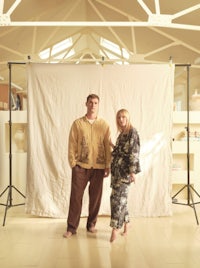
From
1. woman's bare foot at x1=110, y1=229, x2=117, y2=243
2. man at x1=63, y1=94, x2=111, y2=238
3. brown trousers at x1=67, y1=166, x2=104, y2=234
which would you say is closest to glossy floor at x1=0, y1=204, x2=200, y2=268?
woman's bare foot at x1=110, y1=229, x2=117, y2=243

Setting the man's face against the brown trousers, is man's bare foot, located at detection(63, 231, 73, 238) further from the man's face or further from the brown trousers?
the man's face

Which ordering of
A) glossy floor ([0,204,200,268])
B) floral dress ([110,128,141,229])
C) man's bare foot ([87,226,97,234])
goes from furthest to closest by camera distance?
man's bare foot ([87,226,97,234]) → floral dress ([110,128,141,229]) → glossy floor ([0,204,200,268])

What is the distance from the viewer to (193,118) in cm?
471

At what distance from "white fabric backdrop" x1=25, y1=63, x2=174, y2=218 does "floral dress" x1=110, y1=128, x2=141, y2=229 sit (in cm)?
88

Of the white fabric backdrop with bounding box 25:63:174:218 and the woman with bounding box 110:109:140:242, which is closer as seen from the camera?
the woman with bounding box 110:109:140:242

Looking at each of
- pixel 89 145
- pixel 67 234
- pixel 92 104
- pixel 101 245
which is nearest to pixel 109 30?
pixel 92 104

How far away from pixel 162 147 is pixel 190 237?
1147 millimetres

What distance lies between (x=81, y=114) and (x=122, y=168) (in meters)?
1.12

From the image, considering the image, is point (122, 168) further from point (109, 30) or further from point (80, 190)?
point (109, 30)

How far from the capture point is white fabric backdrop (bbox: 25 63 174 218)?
402cm

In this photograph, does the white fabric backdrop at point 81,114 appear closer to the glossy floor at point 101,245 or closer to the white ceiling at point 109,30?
the glossy floor at point 101,245

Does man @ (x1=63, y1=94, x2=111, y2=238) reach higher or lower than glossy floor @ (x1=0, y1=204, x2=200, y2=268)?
higher

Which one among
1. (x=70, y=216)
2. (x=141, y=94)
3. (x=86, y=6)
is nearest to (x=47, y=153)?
(x=70, y=216)

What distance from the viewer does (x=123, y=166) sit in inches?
125
